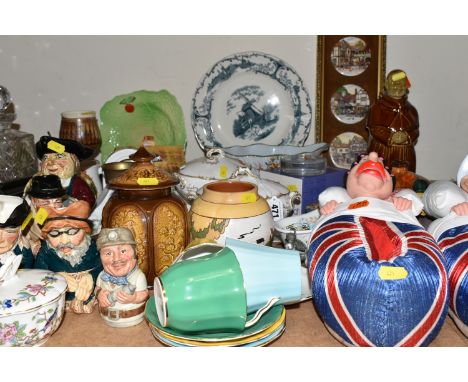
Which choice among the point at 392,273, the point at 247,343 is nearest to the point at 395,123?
the point at 392,273

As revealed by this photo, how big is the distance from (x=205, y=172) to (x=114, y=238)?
21.7 inches

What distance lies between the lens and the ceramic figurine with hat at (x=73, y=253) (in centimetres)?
112

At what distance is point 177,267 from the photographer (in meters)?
0.98

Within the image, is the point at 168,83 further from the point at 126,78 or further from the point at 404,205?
the point at 404,205

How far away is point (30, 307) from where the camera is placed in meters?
0.96

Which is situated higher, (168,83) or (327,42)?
(327,42)

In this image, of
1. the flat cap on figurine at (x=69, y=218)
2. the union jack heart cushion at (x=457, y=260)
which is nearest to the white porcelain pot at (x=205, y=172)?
the flat cap on figurine at (x=69, y=218)

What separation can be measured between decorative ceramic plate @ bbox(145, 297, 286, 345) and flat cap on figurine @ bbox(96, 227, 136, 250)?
0.48 feet

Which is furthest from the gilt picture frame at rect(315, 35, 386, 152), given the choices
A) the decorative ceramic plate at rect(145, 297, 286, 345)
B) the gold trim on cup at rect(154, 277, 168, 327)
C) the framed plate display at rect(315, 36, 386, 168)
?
the gold trim on cup at rect(154, 277, 168, 327)

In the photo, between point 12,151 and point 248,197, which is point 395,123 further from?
point 12,151

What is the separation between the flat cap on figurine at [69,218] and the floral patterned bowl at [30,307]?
0.12 metres

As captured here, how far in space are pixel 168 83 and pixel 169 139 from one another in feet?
0.73

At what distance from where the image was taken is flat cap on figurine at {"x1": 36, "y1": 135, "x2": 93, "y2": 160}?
1.43 m

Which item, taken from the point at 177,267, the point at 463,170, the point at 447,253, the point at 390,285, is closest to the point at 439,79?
the point at 463,170
